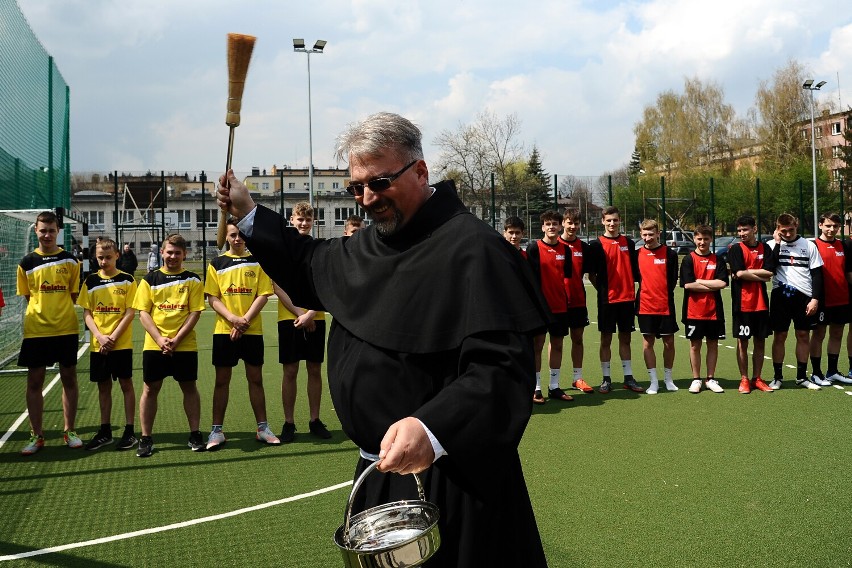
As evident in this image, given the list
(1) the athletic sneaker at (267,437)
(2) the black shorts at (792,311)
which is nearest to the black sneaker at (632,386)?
(2) the black shorts at (792,311)

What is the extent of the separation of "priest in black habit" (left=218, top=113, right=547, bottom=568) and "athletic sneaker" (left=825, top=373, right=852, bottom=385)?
851cm

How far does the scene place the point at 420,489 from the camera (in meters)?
2.28

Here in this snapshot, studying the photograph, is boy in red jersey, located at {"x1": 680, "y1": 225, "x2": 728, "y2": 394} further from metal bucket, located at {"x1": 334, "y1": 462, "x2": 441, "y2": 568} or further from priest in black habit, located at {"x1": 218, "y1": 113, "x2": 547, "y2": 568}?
metal bucket, located at {"x1": 334, "y1": 462, "x2": 441, "y2": 568}

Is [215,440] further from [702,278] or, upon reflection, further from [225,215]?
[702,278]

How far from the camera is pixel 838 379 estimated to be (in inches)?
374

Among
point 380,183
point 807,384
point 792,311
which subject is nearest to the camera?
point 380,183

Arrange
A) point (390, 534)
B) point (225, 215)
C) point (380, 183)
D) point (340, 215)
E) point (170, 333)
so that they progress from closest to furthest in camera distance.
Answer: point (390, 534) < point (380, 183) < point (225, 215) < point (170, 333) < point (340, 215)

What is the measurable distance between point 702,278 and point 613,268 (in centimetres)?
111

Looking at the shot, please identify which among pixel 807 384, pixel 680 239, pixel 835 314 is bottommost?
pixel 807 384

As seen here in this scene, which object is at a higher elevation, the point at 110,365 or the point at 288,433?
the point at 110,365

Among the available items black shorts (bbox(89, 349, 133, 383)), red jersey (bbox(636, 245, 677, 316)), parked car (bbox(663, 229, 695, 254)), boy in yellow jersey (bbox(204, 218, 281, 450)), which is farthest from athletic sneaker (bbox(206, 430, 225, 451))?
parked car (bbox(663, 229, 695, 254))

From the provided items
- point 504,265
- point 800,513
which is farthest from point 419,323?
point 800,513

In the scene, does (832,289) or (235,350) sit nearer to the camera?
(235,350)

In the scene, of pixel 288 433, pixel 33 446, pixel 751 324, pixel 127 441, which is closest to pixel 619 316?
pixel 751 324
